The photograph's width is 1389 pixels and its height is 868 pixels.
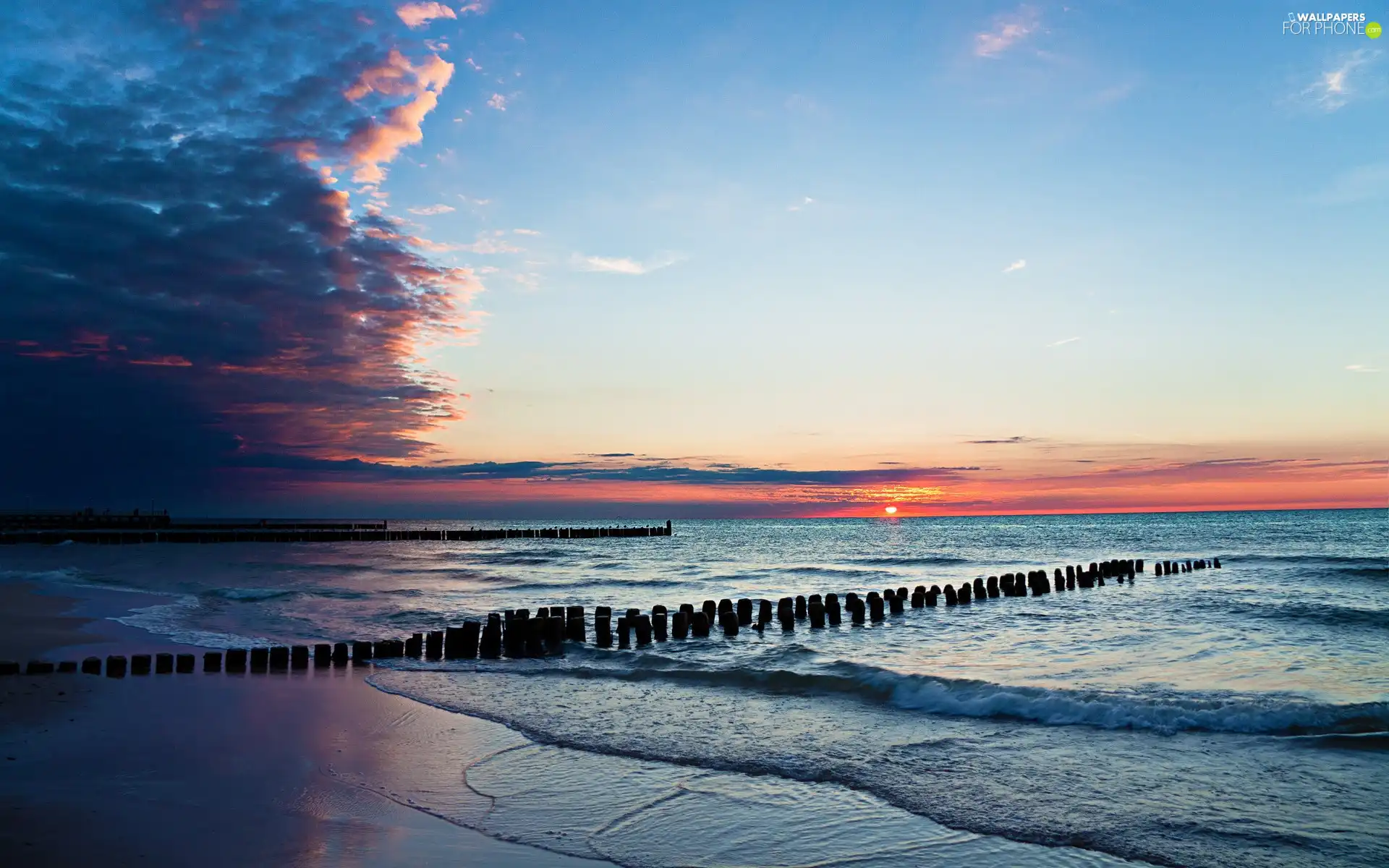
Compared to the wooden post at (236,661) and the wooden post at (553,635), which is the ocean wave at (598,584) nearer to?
the wooden post at (553,635)

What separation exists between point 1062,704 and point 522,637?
367 inches

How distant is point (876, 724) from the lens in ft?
32.7

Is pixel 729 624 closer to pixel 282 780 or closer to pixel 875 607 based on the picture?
pixel 875 607

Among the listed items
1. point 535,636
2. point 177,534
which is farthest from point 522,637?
point 177,534

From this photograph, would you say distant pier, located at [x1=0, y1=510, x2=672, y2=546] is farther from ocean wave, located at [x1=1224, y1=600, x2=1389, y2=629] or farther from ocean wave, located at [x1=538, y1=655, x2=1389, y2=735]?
ocean wave, located at [x1=1224, y1=600, x2=1389, y2=629]

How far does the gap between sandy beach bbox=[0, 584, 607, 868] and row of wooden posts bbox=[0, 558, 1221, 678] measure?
0.48m

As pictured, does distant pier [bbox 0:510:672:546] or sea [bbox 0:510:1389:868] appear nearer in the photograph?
sea [bbox 0:510:1389:868]

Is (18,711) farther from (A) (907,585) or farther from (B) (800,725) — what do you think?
(A) (907,585)

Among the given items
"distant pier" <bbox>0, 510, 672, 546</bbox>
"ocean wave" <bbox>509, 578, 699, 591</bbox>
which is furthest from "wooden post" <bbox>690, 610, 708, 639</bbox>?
"distant pier" <bbox>0, 510, 672, 546</bbox>

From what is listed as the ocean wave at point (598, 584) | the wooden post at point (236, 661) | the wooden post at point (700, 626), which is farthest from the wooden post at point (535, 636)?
the ocean wave at point (598, 584)

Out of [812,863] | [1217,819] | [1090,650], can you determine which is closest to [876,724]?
[1217,819]

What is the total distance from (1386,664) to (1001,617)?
26.4 ft

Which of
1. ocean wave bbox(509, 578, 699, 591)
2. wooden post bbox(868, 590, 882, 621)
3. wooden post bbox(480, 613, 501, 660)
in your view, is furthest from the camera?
ocean wave bbox(509, 578, 699, 591)

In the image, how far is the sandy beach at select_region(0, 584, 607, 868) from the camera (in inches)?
224
